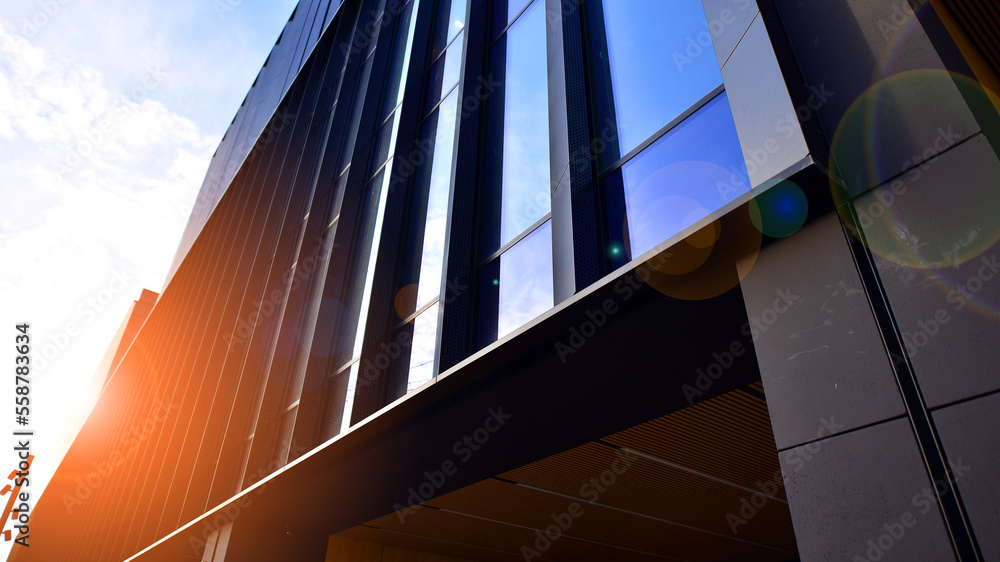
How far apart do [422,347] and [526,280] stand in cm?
200

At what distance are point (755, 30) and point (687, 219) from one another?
54.8 inches

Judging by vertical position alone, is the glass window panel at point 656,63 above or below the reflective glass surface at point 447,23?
below

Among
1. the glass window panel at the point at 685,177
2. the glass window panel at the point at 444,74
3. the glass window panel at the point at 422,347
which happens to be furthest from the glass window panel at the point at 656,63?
the glass window panel at the point at 444,74

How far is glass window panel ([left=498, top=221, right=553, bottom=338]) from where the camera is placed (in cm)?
616

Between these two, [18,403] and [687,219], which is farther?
[18,403]

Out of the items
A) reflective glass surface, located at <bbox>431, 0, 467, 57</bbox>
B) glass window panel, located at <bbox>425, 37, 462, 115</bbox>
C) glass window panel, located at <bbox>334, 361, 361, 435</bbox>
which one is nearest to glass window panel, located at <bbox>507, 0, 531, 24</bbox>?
glass window panel, located at <bbox>425, 37, 462, 115</bbox>

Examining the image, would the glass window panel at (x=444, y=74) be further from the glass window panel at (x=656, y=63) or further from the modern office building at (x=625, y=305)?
the glass window panel at (x=656, y=63)

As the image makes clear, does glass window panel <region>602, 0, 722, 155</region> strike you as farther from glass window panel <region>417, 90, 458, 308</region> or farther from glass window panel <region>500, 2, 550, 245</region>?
glass window panel <region>417, 90, 458, 308</region>

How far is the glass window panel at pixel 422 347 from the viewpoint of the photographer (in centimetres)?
739

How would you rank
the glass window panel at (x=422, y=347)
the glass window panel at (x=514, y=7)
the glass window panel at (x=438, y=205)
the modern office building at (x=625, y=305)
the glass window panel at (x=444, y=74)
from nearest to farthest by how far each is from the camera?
1. the modern office building at (x=625, y=305)
2. the glass window panel at (x=422, y=347)
3. the glass window panel at (x=438, y=205)
4. the glass window panel at (x=514, y=7)
5. the glass window panel at (x=444, y=74)

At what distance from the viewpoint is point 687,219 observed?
4648 millimetres

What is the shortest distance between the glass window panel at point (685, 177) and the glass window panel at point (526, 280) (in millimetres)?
1207

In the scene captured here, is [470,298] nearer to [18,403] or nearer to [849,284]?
[849,284]

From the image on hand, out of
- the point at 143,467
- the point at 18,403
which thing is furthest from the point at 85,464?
the point at 143,467
